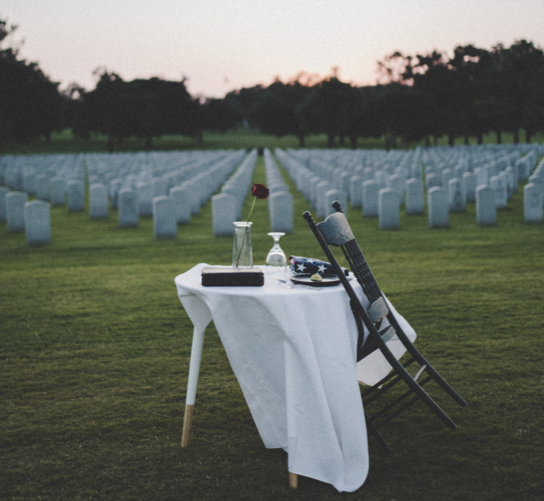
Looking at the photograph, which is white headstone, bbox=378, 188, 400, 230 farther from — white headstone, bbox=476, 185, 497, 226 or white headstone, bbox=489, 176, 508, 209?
white headstone, bbox=489, 176, 508, 209

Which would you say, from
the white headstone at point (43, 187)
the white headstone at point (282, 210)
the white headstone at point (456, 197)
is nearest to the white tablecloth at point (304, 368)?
the white headstone at point (282, 210)

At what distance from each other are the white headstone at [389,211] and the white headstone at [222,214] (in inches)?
121

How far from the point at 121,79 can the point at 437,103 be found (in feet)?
115

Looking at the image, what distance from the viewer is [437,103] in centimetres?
5153

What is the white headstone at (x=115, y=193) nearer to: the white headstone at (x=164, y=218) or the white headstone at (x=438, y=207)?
the white headstone at (x=164, y=218)

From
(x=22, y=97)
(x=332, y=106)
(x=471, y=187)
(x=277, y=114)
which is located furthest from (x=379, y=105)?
(x=471, y=187)

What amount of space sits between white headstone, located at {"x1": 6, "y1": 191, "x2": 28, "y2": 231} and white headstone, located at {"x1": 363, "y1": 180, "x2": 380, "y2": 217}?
7.71 metres

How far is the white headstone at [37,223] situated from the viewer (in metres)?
10.8

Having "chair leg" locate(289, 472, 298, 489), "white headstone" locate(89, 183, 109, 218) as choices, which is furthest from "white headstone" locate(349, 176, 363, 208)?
"chair leg" locate(289, 472, 298, 489)

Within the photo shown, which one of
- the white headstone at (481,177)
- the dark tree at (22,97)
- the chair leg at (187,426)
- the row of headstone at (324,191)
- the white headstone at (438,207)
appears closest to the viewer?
the chair leg at (187,426)

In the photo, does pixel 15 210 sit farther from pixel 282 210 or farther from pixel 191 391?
pixel 191 391

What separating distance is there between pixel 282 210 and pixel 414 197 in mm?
4243

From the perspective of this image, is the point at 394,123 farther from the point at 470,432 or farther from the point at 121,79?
the point at 470,432

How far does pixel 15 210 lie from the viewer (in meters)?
12.7
